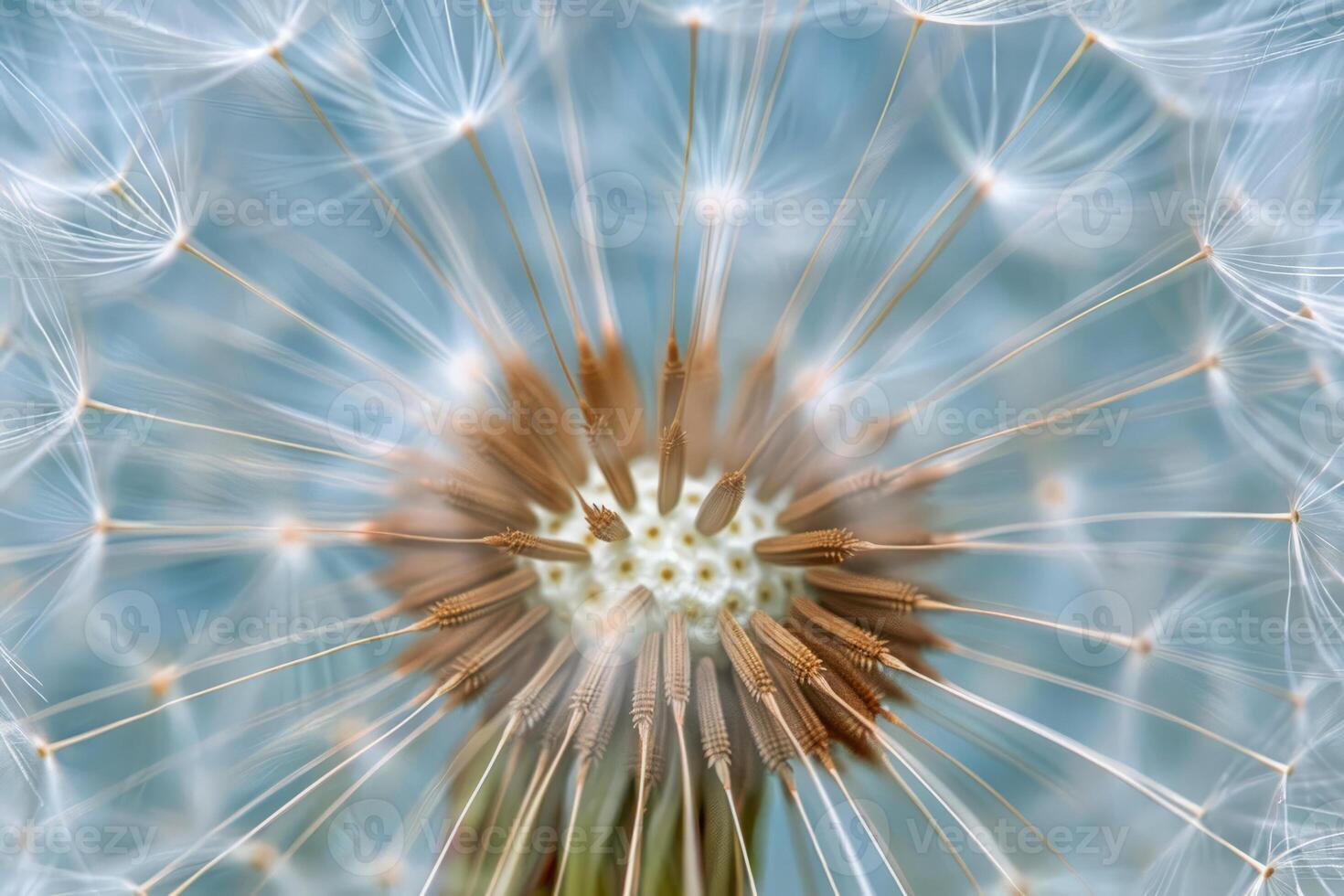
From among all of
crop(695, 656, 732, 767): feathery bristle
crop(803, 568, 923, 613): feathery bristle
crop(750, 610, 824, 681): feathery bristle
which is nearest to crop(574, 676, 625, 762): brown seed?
crop(695, 656, 732, 767): feathery bristle

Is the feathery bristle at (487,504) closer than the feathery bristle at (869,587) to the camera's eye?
No

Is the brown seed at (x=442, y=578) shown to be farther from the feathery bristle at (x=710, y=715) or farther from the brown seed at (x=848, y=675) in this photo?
the brown seed at (x=848, y=675)

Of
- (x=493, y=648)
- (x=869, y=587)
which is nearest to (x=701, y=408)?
(x=869, y=587)

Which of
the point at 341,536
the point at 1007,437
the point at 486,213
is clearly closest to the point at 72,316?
the point at 341,536

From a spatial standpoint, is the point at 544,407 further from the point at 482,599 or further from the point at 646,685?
the point at 646,685

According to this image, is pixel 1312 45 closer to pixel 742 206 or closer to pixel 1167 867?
pixel 742 206

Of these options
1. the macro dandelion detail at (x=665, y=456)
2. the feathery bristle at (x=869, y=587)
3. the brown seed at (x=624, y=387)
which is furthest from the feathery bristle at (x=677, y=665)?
the brown seed at (x=624, y=387)
